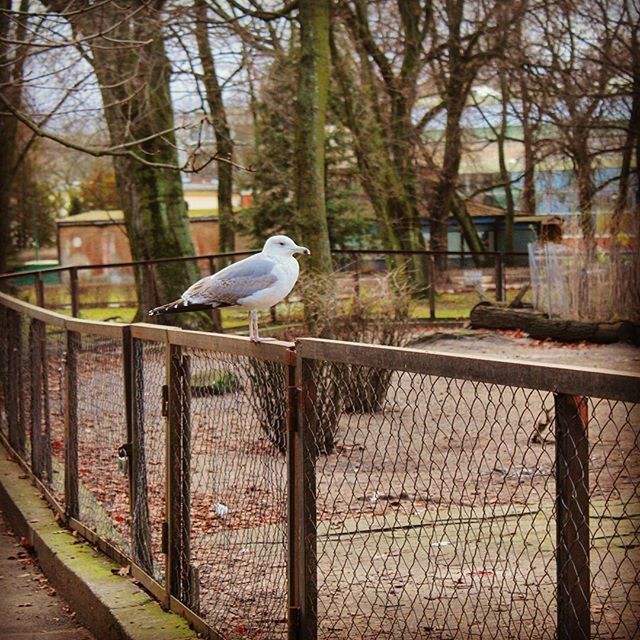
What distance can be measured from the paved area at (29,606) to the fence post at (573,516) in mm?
3180

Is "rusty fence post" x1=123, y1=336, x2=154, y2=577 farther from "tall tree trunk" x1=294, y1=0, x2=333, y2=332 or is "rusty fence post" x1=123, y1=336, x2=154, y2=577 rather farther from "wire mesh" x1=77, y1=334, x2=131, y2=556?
→ "tall tree trunk" x1=294, y1=0, x2=333, y2=332

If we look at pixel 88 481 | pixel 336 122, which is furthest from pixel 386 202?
pixel 88 481

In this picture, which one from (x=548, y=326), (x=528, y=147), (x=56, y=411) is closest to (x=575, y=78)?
(x=528, y=147)

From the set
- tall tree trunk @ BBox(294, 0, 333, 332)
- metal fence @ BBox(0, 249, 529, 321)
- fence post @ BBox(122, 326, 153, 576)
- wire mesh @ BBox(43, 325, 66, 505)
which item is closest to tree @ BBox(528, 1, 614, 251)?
metal fence @ BBox(0, 249, 529, 321)

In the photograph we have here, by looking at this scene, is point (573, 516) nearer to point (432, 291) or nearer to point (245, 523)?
point (245, 523)

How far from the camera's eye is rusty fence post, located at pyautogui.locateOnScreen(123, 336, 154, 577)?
5.84 meters

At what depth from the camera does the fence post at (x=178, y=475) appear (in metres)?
5.26

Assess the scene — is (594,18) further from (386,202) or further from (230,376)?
(230,376)

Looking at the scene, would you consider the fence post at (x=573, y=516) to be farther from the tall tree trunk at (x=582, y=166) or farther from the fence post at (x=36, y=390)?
the tall tree trunk at (x=582, y=166)

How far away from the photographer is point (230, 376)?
5.09 metres

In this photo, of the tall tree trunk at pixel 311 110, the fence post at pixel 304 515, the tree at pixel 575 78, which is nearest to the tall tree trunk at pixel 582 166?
the tree at pixel 575 78

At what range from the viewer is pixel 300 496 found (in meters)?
4.21

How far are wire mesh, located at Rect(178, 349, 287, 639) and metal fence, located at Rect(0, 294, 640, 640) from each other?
1 centimetres

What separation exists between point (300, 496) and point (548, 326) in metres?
17.7
